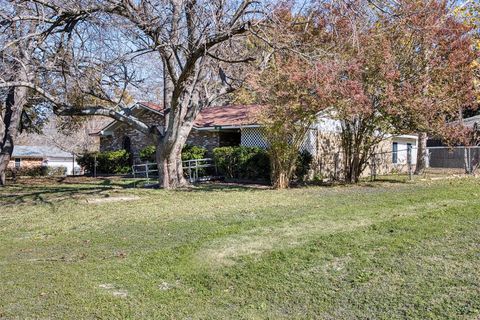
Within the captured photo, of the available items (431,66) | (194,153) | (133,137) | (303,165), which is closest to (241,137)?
(194,153)

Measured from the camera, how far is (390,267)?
5.42 m

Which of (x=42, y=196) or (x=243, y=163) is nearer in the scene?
(x=42, y=196)

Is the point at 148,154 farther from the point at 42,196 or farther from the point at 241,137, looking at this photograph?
the point at 42,196

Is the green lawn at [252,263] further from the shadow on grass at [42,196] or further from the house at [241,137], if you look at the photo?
the house at [241,137]

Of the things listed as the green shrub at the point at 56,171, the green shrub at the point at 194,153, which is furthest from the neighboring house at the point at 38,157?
the green shrub at the point at 194,153

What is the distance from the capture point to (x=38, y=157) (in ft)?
156

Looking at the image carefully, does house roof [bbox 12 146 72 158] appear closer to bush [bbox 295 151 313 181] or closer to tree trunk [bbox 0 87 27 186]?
tree trunk [bbox 0 87 27 186]

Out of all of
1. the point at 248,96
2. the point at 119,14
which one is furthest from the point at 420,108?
the point at 119,14

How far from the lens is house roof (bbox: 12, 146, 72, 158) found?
4539cm

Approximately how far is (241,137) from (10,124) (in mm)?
10609

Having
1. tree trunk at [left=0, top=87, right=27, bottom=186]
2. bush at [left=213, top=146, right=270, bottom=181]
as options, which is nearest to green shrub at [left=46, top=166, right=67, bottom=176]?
tree trunk at [left=0, top=87, right=27, bottom=186]

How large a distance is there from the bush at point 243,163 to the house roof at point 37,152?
31993mm

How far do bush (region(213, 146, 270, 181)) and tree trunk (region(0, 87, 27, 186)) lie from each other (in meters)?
9.04

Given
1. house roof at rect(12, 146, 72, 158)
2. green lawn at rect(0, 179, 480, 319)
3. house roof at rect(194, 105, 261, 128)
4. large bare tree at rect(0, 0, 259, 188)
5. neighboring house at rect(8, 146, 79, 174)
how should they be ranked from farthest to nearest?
house roof at rect(12, 146, 72, 158) → neighboring house at rect(8, 146, 79, 174) → house roof at rect(194, 105, 261, 128) → large bare tree at rect(0, 0, 259, 188) → green lawn at rect(0, 179, 480, 319)
